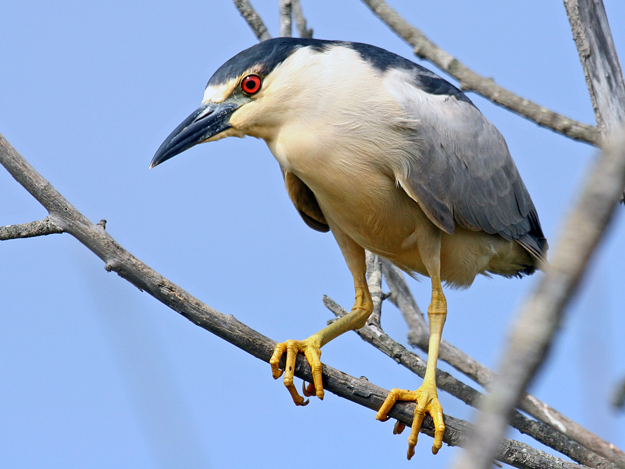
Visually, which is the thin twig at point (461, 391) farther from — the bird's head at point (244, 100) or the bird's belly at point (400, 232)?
the bird's head at point (244, 100)

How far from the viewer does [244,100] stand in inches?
130

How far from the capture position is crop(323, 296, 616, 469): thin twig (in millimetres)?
3404

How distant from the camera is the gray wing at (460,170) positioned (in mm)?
3408

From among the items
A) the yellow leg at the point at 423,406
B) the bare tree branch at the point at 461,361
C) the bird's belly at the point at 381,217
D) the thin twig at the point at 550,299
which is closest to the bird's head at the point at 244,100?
the bird's belly at the point at 381,217

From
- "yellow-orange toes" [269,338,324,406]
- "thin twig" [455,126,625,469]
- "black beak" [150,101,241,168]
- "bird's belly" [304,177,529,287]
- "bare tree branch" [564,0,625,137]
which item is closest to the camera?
"thin twig" [455,126,625,469]

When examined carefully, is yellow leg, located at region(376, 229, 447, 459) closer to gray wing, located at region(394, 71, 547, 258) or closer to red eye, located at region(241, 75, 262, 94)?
gray wing, located at region(394, 71, 547, 258)

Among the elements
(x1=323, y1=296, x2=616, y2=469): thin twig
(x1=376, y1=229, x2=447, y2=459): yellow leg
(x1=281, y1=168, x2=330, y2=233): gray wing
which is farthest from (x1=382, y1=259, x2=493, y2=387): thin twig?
(x1=281, y1=168, x2=330, y2=233): gray wing

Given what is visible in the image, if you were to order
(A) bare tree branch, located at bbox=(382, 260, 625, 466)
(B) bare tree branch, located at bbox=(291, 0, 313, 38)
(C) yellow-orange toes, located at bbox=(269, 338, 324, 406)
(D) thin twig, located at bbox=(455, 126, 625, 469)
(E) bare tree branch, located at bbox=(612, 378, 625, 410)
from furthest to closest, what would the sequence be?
(B) bare tree branch, located at bbox=(291, 0, 313, 38) < (A) bare tree branch, located at bbox=(382, 260, 625, 466) < (C) yellow-orange toes, located at bbox=(269, 338, 324, 406) < (E) bare tree branch, located at bbox=(612, 378, 625, 410) < (D) thin twig, located at bbox=(455, 126, 625, 469)

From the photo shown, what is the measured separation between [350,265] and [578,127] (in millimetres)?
1833

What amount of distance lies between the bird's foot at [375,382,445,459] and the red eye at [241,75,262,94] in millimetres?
1603

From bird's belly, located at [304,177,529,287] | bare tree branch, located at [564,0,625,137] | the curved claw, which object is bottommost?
the curved claw

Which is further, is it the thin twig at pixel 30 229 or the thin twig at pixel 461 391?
the thin twig at pixel 461 391

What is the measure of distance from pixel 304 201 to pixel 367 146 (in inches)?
28.2

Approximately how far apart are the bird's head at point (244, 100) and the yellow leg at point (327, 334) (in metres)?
0.95
